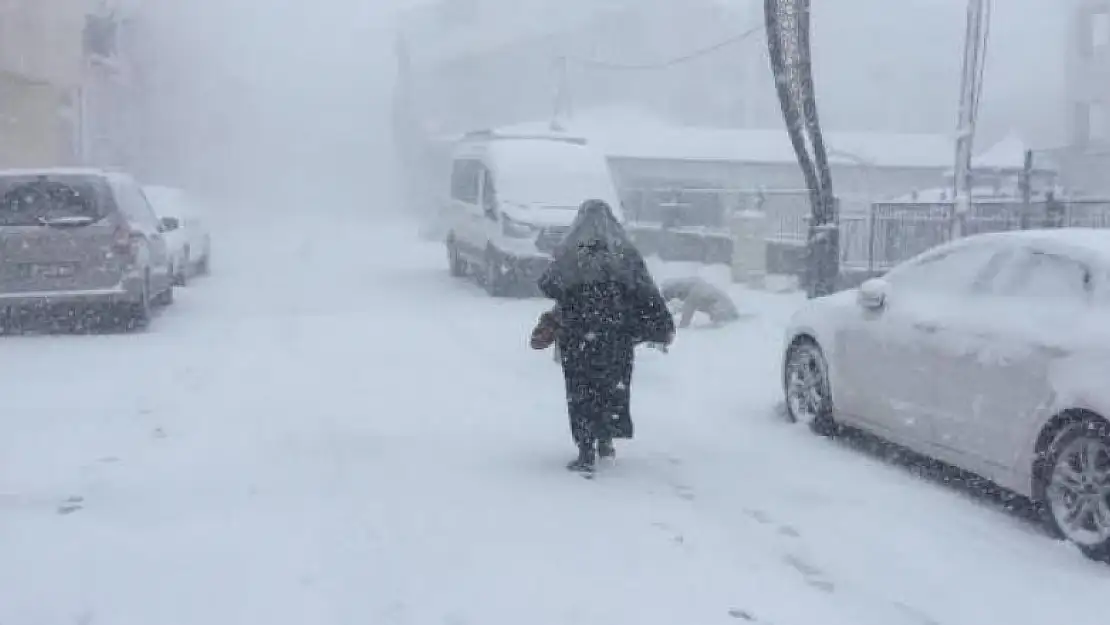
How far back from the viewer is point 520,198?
60.5 ft

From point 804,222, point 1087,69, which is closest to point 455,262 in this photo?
point 804,222

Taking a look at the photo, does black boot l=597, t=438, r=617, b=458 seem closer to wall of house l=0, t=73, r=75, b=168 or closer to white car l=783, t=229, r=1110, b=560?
white car l=783, t=229, r=1110, b=560

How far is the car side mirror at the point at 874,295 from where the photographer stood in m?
7.93

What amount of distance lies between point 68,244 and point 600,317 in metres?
7.86

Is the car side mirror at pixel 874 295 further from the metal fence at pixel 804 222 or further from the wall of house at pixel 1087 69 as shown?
the wall of house at pixel 1087 69

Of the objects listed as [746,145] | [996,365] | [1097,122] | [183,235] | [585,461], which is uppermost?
[1097,122]

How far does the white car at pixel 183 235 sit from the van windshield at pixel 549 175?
15.7 feet

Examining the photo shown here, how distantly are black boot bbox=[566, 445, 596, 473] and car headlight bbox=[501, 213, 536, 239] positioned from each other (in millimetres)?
10479

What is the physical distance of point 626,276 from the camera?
7348mm

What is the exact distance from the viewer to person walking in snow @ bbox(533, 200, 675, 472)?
24.1 ft

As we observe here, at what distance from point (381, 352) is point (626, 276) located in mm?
5507

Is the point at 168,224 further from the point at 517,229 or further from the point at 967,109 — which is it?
the point at 967,109

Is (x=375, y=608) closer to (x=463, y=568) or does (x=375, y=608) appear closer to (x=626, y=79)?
(x=463, y=568)

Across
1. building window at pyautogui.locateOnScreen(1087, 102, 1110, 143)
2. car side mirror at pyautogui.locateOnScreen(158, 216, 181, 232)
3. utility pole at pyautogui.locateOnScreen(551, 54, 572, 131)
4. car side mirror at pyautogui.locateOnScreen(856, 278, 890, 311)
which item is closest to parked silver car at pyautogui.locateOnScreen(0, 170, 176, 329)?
car side mirror at pyautogui.locateOnScreen(158, 216, 181, 232)
